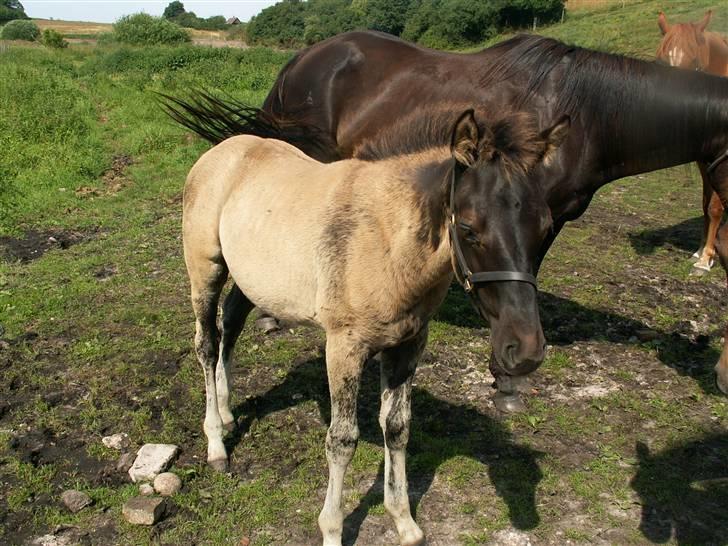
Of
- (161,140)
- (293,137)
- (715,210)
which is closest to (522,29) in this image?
(161,140)

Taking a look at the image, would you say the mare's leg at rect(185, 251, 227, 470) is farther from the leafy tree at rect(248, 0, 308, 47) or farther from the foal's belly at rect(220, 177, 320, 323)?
the leafy tree at rect(248, 0, 308, 47)

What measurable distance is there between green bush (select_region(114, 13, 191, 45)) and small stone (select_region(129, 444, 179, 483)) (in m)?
35.0

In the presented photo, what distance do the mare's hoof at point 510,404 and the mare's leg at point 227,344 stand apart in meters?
1.80

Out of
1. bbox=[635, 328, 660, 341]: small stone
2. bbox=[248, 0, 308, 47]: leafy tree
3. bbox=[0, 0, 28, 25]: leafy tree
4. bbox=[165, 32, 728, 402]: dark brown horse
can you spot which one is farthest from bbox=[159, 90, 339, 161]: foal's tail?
bbox=[0, 0, 28, 25]: leafy tree

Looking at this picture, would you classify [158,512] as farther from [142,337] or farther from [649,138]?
[649,138]

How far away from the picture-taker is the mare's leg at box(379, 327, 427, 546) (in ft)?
10.3

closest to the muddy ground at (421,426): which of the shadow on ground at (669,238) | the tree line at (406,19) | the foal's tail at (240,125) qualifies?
the shadow on ground at (669,238)

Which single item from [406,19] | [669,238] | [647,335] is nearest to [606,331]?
[647,335]

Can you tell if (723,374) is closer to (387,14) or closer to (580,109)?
(580,109)

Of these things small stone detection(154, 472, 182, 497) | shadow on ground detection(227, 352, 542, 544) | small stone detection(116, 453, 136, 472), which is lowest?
shadow on ground detection(227, 352, 542, 544)

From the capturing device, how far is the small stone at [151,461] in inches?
141

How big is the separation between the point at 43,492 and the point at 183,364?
4.89 feet

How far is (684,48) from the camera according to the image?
22.8ft

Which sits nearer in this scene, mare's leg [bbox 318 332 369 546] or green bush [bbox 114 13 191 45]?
mare's leg [bbox 318 332 369 546]
